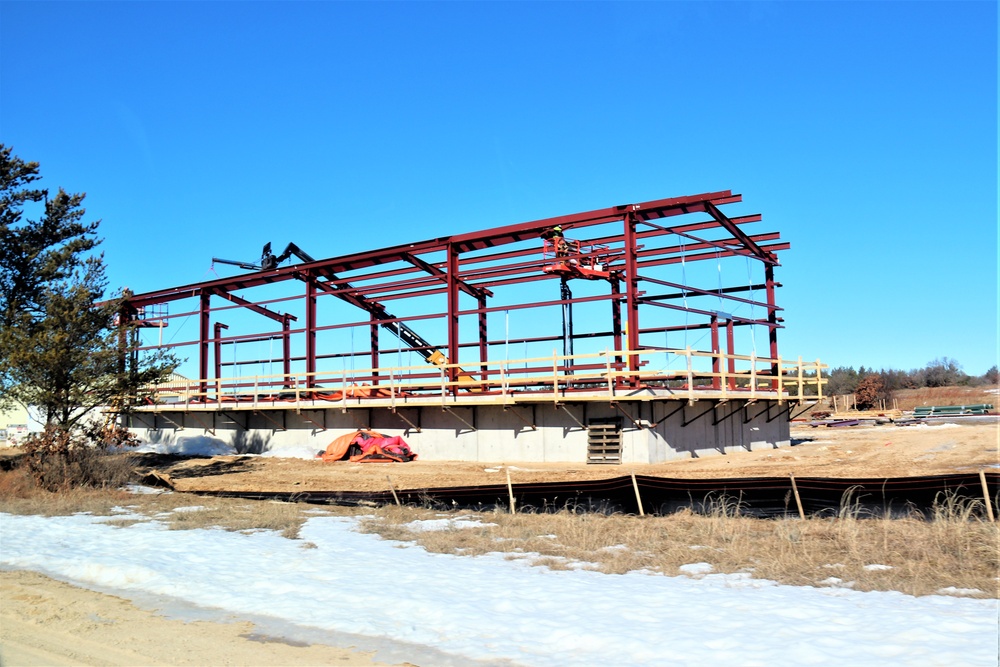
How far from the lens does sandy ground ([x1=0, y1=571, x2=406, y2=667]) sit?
671 centimetres

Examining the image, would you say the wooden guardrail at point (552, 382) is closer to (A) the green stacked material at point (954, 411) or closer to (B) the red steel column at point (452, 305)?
(B) the red steel column at point (452, 305)

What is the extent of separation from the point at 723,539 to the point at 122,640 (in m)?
7.92

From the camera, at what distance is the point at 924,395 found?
7112cm

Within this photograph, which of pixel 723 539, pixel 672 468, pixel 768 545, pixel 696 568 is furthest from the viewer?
pixel 672 468

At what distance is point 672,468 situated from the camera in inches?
840

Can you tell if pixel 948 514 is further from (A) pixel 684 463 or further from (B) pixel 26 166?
(B) pixel 26 166

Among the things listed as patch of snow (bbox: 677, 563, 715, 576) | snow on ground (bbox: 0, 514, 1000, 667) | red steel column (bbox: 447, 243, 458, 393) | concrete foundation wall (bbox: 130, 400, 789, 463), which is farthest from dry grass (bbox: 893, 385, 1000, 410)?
snow on ground (bbox: 0, 514, 1000, 667)

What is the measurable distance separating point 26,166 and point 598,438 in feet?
73.9

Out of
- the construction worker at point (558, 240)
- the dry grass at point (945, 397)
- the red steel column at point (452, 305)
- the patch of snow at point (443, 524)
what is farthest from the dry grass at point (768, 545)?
the dry grass at point (945, 397)

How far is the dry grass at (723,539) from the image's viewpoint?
29.4 ft

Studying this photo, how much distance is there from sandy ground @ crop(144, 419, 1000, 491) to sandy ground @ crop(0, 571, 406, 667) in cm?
1295

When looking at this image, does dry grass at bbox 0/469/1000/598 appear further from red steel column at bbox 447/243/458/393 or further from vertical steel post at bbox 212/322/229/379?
vertical steel post at bbox 212/322/229/379

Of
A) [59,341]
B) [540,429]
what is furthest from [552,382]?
[59,341]

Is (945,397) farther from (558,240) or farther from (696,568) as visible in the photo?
(696,568)
